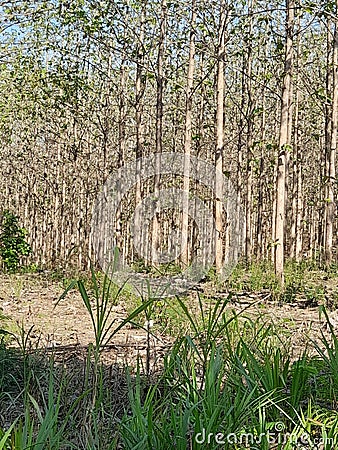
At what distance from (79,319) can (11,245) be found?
8.35 metres

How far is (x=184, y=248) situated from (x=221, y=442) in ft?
35.2

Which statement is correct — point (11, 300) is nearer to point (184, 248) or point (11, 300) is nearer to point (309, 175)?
point (184, 248)

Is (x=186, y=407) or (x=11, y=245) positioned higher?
(x=11, y=245)

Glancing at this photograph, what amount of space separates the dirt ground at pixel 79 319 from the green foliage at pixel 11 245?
275 cm

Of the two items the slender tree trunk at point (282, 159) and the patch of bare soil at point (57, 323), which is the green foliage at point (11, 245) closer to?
the patch of bare soil at point (57, 323)

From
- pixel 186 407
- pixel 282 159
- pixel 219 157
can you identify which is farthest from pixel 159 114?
pixel 186 407

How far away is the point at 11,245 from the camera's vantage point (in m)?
15.0

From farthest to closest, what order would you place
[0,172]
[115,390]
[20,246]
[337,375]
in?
1. [0,172]
2. [20,246]
3. [115,390]
4. [337,375]

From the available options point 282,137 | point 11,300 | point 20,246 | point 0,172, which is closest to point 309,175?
point 0,172

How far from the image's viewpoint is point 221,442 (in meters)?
2.42

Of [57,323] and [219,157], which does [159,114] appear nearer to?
[219,157]

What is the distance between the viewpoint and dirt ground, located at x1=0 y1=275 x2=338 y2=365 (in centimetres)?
465

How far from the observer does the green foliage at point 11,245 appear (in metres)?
14.6

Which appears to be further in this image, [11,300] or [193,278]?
[193,278]
